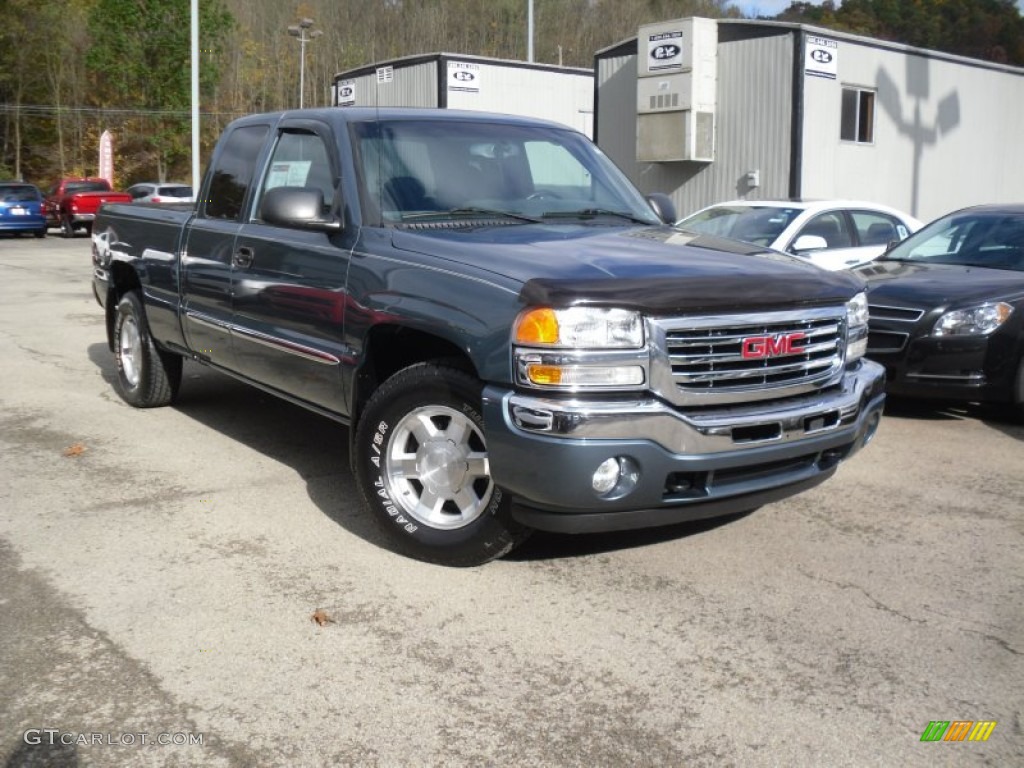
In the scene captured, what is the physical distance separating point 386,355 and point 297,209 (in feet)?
2.48

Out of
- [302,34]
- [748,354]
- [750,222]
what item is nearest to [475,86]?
[750,222]

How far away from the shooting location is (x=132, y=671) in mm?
3619

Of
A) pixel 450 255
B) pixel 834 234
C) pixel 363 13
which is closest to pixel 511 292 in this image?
pixel 450 255

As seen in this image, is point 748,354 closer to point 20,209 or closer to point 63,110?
point 20,209

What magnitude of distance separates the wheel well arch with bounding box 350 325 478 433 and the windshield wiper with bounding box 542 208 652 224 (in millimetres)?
965

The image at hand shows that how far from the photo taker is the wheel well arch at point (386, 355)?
477 cm

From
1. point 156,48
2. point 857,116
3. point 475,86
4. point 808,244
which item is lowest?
point 808,244

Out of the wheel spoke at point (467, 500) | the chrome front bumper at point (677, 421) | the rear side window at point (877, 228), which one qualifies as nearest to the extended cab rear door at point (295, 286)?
the wheel spoke at point (467, 500)

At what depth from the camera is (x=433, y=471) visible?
455 cm

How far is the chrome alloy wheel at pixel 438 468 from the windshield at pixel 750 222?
620 centimetres

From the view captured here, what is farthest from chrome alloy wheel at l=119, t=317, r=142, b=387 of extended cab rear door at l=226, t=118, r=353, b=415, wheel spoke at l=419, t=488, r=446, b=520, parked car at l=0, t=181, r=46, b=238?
parked car at l=0, t=181, r=46, b=238

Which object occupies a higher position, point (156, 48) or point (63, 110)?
point (156, 48)

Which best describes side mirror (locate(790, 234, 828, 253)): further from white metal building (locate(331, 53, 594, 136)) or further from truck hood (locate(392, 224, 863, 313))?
white metal building (locate(331, 53, 594, 136))

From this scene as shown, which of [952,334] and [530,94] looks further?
[530,94]
